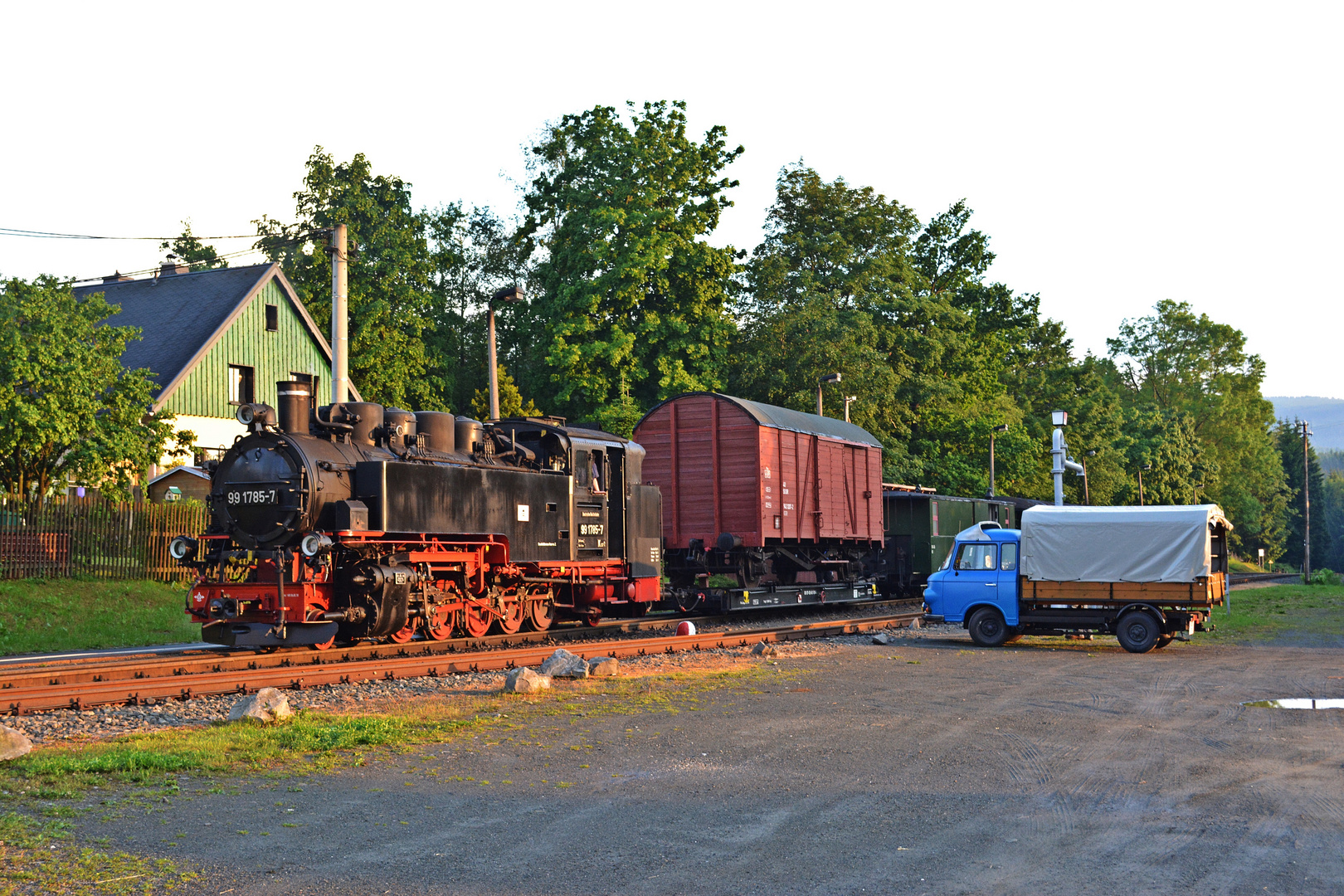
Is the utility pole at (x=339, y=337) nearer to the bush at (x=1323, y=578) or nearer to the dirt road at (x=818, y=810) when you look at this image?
the dirt road at (x=818, y=810)

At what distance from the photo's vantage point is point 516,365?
58688 millimetres

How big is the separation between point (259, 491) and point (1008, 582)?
11.7 metres

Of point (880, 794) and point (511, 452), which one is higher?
point (511, 452)

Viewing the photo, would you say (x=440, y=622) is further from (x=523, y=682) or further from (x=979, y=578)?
(x=979, y=578)

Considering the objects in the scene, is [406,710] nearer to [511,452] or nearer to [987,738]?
[987,738]

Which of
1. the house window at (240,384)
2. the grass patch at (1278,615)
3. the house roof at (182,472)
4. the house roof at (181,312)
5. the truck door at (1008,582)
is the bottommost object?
the grass patch at (1278,615)

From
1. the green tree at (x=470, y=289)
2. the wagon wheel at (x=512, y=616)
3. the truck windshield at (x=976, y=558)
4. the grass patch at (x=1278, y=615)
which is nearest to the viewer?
the wagon wheel at (x=512, y=616)

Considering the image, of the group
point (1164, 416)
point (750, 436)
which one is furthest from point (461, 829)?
point (1164, 416)

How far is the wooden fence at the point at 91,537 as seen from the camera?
23.7 meters

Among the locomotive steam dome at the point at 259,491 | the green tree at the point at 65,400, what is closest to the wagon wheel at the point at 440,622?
the locomotive steam dome at the point at 259,491

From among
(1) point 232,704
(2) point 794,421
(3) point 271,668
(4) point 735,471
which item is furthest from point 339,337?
(2) point 794,421

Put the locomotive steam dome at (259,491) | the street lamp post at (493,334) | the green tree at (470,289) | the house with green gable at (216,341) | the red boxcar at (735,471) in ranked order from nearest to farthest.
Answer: the locomotive steam dome at (259,491)
the red boxcar at (735,471)
the street lamp post at (493,334)
the house with green gable at (216,341)
the green tree at (470,289)

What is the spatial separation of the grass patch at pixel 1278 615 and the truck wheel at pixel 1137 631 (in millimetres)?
3072

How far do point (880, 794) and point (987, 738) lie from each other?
2.64 m
